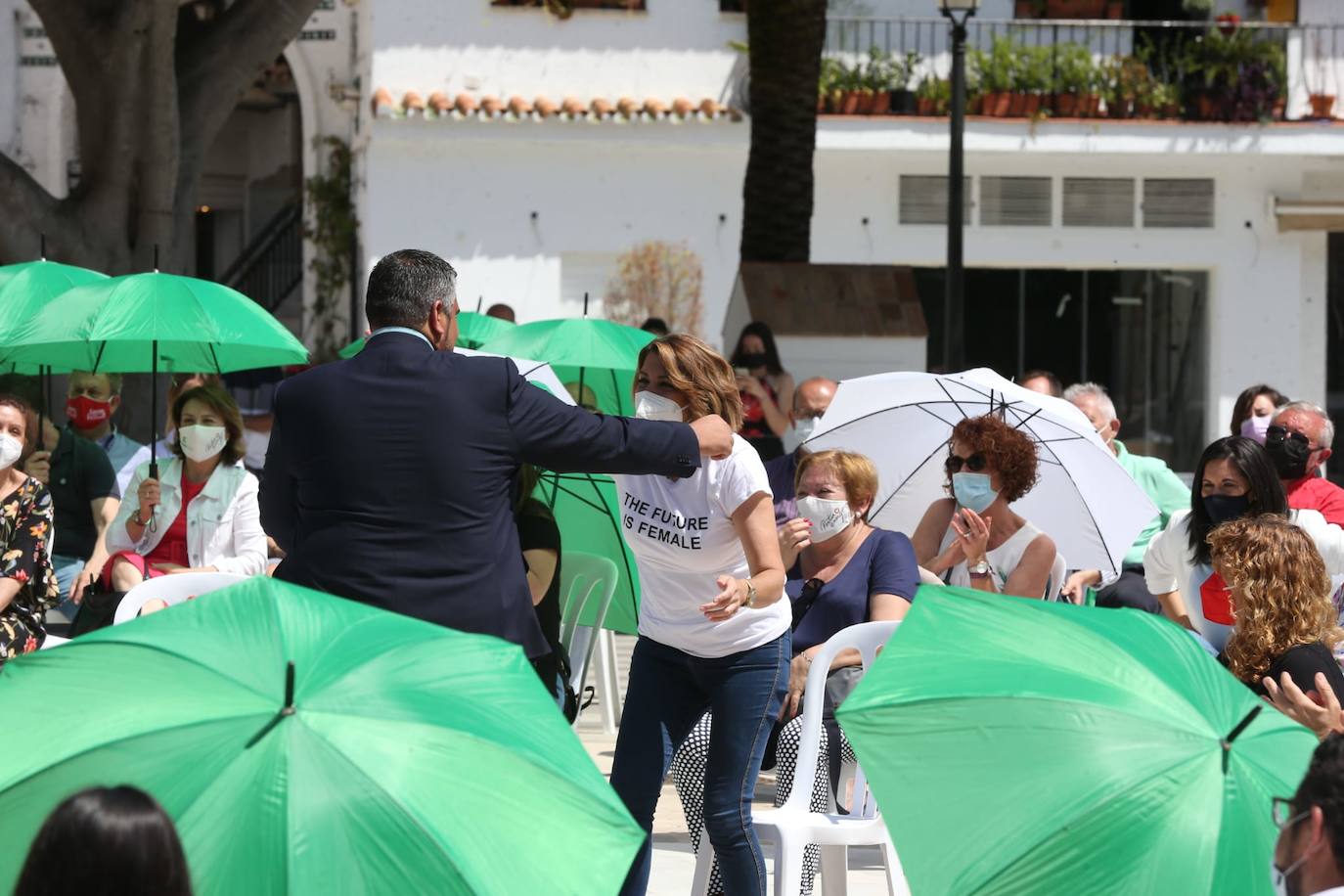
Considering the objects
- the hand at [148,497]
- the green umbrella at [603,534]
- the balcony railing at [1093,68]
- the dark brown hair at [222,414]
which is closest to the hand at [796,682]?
the green umbrella at [603,534]

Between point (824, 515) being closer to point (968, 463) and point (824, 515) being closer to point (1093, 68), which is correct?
point (968, 463)

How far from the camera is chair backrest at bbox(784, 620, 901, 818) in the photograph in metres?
5.94

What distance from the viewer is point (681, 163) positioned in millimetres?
22766

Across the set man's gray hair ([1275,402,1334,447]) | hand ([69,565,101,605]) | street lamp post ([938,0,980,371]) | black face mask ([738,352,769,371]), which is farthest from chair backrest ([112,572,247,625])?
street lamp post ([938,0,980,371])

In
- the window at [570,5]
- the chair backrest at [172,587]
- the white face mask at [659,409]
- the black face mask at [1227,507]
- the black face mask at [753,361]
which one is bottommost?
the chair backrest at [172,587]

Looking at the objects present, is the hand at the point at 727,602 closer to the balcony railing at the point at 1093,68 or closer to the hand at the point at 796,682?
the hand at the point at 796,682

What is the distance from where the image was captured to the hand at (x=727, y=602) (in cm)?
511

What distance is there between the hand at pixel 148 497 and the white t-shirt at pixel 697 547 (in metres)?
3.18

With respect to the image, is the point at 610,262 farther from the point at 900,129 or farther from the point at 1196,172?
the point at 1196,172

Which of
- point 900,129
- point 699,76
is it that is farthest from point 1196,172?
point 699,76

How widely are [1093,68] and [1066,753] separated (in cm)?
2065

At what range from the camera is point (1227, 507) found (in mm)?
6598

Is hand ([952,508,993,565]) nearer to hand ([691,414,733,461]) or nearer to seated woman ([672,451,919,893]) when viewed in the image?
seated woman ([672,451,919,893])

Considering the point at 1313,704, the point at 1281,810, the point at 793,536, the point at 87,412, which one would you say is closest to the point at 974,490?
the point at 793,536
